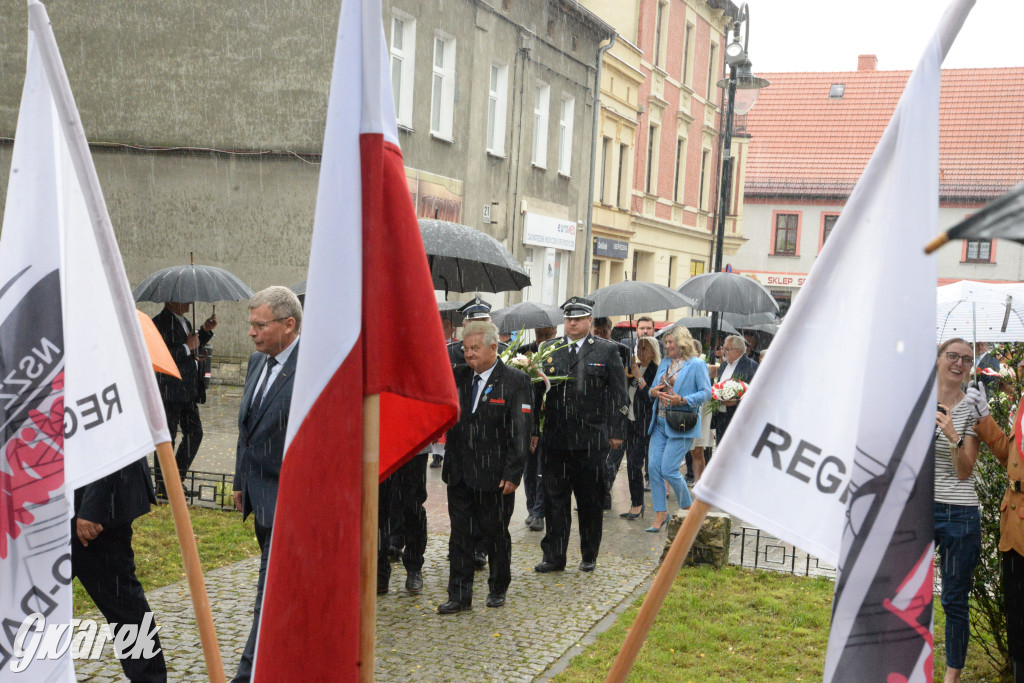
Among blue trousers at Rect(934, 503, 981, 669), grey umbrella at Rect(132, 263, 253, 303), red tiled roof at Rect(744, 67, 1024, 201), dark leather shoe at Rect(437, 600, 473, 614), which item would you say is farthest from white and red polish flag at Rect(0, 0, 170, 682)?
red tiled roof at Rect(744, 67, 1024, 201)

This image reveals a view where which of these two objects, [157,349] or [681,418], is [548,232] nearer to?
[681,418]

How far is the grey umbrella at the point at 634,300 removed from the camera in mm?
14133

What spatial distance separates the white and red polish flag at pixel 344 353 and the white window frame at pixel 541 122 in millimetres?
23052

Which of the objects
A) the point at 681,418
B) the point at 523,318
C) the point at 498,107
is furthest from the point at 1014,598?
the point at 498,107

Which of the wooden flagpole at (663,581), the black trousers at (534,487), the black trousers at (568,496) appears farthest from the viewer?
the black trousers at (534,487)

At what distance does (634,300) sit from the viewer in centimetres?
1430

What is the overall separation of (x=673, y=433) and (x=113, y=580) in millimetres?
6241

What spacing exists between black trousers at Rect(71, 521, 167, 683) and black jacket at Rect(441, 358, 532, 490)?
271 cm

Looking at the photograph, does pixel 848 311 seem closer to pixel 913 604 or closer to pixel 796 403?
pixel 796 403

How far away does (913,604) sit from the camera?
8.88 feet

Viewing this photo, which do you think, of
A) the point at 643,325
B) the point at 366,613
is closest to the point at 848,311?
the point at 366,613

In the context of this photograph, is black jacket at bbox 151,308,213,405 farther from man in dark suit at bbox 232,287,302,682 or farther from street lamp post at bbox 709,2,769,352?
street lamp post at bbox 709,2,769,352

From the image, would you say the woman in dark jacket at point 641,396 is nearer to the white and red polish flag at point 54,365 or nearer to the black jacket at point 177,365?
the black jacket at point 177,365

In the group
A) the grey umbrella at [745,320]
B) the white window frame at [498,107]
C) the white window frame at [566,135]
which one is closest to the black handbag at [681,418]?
the grey umbrella at [745,320]
